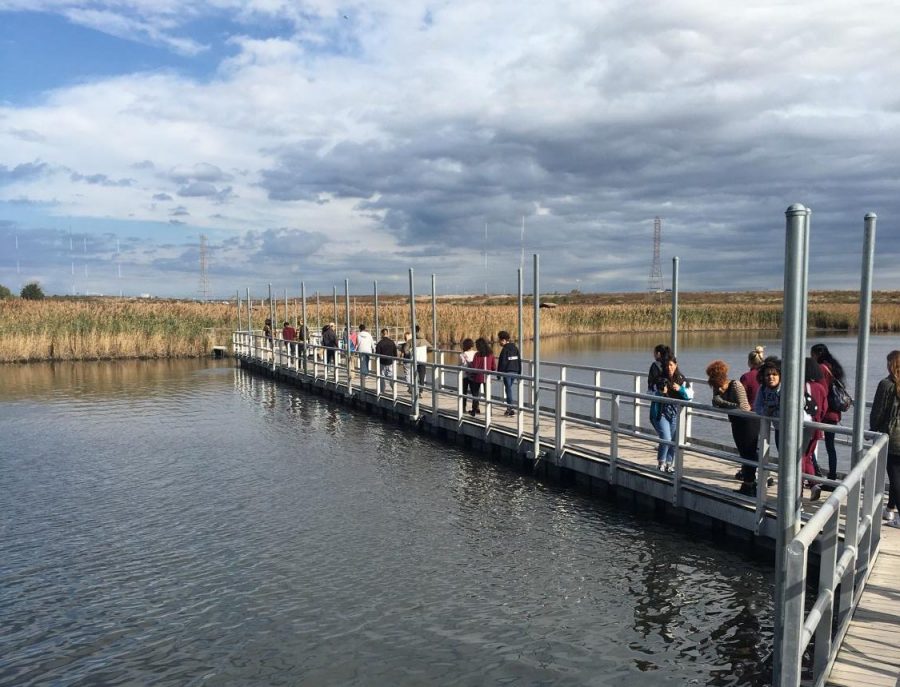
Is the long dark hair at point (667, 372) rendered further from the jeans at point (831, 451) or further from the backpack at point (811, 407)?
the backpack at point (811, 407)

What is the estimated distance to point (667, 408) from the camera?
1017 cm

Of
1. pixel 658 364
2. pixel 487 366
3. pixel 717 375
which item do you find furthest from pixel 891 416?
pixel 487 366

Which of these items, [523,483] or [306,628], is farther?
[523,483]

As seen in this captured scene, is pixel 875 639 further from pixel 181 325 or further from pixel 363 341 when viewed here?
pixel 181 325

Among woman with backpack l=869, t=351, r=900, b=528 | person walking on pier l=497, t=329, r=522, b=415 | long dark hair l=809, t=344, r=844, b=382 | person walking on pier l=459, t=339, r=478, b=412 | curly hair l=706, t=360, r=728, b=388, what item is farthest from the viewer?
person walking on pier l=459, t=339, r=478, b=412

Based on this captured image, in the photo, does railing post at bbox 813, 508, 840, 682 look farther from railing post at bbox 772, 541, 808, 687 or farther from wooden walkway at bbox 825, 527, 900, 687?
railing post at bbox 772, 541, 808, 687

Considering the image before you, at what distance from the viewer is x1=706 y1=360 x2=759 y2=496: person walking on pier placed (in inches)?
340

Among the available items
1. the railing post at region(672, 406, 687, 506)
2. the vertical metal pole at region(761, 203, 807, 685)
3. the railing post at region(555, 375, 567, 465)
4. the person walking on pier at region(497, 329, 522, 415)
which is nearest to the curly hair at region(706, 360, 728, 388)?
the railing post at region(672, 406, 687, 506)

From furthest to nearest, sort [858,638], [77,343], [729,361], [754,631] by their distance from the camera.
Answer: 1. [77,343]
2. [729,361]
3. [754,631]
4. [858,638]

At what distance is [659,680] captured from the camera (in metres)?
5.97

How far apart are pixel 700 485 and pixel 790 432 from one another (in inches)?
246

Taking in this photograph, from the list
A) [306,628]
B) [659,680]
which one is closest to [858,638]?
[659,680]

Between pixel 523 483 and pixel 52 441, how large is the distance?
11516 millimetres

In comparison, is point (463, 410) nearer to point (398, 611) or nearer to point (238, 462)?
point (238, 462)
